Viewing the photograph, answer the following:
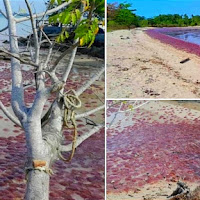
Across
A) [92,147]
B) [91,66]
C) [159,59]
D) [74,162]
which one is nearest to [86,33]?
[159,59]

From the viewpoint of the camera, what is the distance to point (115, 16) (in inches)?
81.9

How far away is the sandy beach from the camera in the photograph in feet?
6.85

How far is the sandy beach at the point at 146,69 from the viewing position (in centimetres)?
209

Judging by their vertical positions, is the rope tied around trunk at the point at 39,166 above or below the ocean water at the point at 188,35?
below

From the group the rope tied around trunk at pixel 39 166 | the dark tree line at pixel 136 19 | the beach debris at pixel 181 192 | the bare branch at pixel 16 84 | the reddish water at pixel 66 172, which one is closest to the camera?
the rope tied around trunk at pixel 39 166

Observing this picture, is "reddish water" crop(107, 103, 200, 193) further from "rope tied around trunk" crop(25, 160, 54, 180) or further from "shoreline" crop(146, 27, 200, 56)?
"rope tied around trunk" crop(25, 160, 54, 180)

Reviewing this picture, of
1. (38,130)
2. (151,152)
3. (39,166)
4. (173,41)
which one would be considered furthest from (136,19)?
(39,166)

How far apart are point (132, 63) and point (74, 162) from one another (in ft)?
3.58

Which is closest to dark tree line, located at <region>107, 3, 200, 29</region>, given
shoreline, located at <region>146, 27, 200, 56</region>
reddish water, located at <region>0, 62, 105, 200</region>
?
shoreline, located at <region>146, 27, 200, 56</region>

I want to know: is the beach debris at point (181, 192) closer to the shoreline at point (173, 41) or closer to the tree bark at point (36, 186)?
the shoreline at point (173, 41)

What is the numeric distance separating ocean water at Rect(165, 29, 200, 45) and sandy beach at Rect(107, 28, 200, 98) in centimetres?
8

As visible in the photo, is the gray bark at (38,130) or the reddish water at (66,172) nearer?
the gray bark at (38,130)

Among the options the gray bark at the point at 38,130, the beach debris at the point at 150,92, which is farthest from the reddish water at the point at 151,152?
the gray bark at the point at 38,130

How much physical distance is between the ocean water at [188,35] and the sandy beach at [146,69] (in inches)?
3.3
